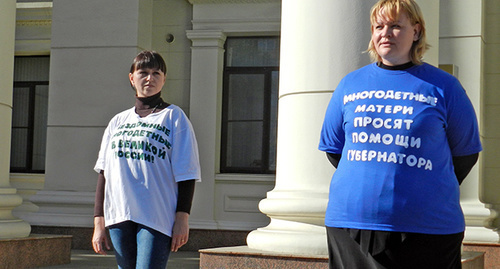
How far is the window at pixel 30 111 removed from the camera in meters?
15.0

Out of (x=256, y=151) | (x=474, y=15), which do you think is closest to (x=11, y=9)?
(x=474, y=15)

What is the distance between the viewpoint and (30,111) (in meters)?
15.1

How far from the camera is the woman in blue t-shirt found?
9.61 feet

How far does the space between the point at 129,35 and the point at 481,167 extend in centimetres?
558

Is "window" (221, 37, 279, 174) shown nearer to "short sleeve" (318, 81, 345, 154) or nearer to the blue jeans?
the blue jeans

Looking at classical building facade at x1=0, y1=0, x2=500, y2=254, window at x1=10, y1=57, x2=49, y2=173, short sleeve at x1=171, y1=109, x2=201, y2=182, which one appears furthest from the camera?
window at x1=10, y1=57, x2=49, y2=173

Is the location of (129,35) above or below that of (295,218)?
above

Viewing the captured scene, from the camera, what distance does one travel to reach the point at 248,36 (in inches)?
540

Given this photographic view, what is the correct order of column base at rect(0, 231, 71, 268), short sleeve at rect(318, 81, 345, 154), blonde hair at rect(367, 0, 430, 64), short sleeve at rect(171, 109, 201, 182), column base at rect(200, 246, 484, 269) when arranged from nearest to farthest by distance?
blonde hair at rect(367, 0, 430, 64) < short sleeve at rect(318, 81, 345, 154) < short sleeve at rect(171, 109, 201, 182) < column base at rect(200, 246, 484, 269) < column base at rect(0, 231, 71, 268)

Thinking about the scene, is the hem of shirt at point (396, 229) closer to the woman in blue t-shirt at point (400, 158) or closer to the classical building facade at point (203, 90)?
the woman in blue t-shirt at point (400, 158)

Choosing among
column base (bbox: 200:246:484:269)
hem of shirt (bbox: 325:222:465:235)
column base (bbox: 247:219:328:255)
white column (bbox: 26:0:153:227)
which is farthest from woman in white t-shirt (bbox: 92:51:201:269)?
white column (bbox: 26:0:153:227)

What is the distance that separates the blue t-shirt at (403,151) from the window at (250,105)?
1053cm

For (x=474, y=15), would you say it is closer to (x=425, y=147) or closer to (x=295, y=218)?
(x=295, y=218)

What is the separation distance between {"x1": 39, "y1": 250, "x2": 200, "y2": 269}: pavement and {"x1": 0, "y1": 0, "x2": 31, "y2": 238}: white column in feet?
2.79
